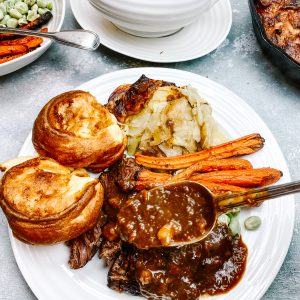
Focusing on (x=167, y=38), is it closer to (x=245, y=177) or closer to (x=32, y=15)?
(x=32, y=15)

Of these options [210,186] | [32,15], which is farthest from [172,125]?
[32,15]

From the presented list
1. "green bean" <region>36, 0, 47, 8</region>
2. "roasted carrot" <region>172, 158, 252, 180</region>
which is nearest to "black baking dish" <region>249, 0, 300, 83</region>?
"roasted carrot" <region>172, 158, 252, 180</region>

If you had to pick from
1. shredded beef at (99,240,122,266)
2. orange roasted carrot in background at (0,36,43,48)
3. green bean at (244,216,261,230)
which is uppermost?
orange roasted carrot in background at (0,36,43,48)

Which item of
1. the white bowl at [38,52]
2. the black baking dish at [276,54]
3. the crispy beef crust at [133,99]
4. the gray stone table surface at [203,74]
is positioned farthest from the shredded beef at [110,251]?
the black baking dish at [276,54]

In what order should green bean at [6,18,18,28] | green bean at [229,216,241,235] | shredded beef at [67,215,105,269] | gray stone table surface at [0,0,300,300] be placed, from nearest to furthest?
1. shredded beef at [67,215,105,269]
2. green bean at [229,216,241,235]
3. gray stone table surface at [0,0,300,300]
4. green bean at [6,18,18,28]

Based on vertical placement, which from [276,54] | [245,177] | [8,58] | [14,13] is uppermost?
[14,13]

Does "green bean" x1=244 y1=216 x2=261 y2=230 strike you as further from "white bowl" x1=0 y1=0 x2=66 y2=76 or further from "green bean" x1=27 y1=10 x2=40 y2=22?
"green bean" x1=27 y1=10 x2=40 y2=22
